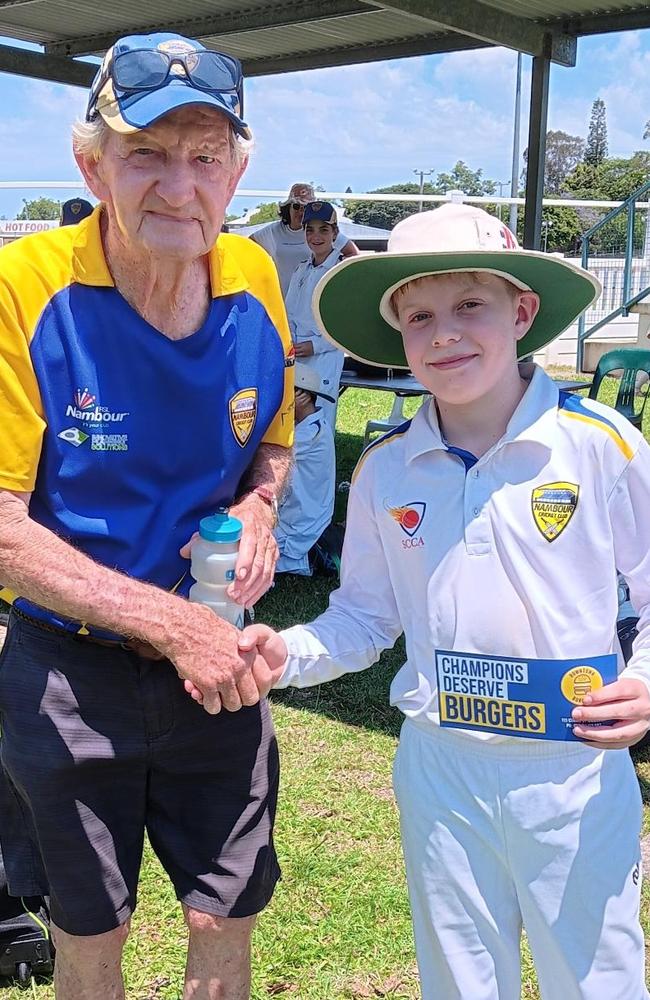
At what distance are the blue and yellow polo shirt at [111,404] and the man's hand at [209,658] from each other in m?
0.17

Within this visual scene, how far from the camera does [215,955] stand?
6.53 feet

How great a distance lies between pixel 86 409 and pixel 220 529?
32cm

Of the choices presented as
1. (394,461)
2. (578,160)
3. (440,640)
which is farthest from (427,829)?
(578,160)

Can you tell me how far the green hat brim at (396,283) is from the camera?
1.70 meters

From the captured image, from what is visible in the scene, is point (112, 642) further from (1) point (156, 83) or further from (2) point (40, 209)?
(2) point (40, 209)

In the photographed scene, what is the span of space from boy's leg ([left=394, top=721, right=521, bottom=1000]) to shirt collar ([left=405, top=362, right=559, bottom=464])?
0.54 m

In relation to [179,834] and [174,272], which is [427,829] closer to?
[179,834]

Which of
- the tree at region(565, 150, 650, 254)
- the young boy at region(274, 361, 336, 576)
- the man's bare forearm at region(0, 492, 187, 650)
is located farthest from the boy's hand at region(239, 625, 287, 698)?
the tree at region(565, 150, 650, 254)

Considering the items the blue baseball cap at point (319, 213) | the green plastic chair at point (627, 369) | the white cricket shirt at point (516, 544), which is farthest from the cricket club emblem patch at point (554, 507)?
the green plastic chair at point (627, 369)

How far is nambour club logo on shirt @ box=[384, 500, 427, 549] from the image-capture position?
1.80m

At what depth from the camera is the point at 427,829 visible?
1755 millimetres

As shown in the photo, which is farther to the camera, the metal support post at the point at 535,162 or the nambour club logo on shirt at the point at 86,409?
the metal support post at the point at 535,162

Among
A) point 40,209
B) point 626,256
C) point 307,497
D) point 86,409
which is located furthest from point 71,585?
point 40,209

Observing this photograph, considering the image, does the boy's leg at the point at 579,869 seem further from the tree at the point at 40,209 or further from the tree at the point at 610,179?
the tree at the point at 610,179
